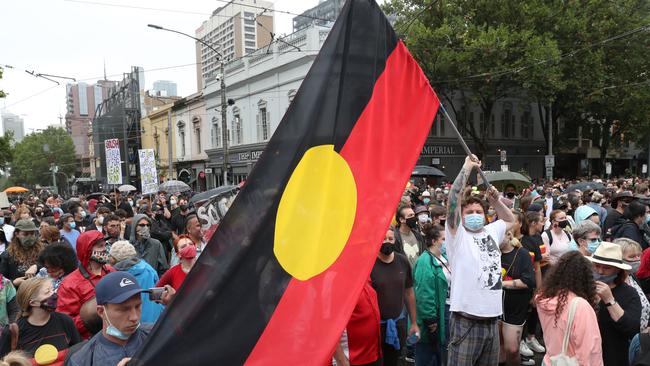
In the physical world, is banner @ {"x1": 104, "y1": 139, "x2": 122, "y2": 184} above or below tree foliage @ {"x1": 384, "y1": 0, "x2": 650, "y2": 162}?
below

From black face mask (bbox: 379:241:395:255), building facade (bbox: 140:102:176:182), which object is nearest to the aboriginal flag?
black face mask (bbox: 379:241:395:255)

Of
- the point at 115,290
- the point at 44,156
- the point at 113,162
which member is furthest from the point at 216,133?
the point at 44,156

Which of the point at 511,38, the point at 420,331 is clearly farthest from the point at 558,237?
the point at 511,38

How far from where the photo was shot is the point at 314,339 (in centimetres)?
232

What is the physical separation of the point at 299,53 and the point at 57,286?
82.3 feet

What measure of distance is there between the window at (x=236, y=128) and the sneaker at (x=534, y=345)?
30844 mm

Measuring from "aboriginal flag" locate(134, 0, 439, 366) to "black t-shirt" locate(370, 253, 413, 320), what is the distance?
1.84 meters

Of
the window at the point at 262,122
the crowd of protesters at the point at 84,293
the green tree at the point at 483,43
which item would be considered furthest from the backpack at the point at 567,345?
the window at the point at 262,122

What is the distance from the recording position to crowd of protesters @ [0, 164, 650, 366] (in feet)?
10.4

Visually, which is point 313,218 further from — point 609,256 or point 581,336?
point 609,256

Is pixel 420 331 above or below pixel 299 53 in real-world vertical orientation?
below

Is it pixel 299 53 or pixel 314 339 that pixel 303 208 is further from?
pixel 299 53

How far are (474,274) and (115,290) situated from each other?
8.58ft

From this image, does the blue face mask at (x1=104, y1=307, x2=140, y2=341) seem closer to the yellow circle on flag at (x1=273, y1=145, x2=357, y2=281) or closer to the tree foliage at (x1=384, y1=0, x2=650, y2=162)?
the yellow circle on flag at (x1=273, y1=145, x2=357, y2=281)
